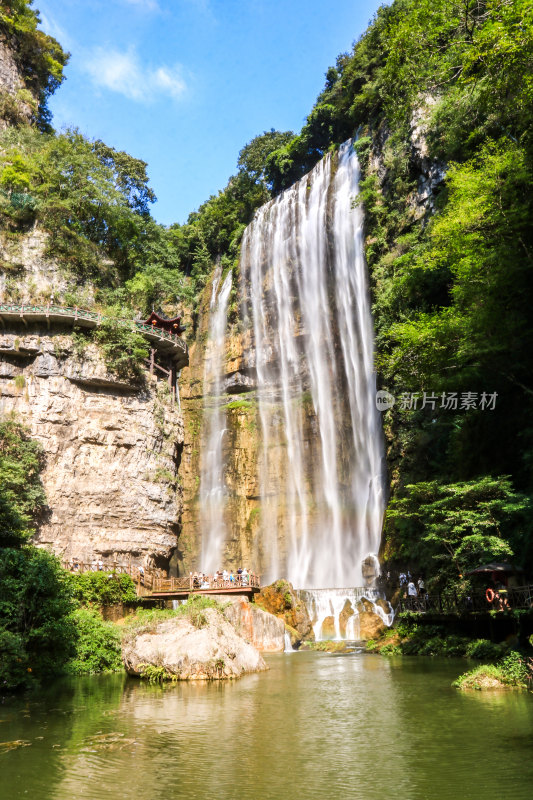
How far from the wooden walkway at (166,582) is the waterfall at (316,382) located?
27.6ft

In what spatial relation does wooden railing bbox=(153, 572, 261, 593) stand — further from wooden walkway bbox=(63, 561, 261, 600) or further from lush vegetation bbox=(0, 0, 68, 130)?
lush vegetation bbox=(0, 0, 68, 130)

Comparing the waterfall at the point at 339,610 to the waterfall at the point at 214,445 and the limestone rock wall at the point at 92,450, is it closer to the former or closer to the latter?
the limestone rock wall at the point at 92,450

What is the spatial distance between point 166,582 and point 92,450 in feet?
25.4

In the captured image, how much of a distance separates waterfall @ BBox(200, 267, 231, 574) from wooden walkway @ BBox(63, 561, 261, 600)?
25.7 feet

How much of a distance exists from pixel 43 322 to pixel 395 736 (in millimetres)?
26218

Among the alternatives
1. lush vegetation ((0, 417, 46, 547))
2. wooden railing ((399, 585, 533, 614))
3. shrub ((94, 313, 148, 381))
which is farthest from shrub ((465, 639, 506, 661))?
shrub ((94, 313, 148, 381))

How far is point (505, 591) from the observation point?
42.9 ft

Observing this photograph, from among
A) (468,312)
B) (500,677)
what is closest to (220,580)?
(468,312)

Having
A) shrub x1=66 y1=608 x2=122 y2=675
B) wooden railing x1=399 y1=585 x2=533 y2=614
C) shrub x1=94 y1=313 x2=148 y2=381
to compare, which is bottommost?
shrub x1=66 y1=608 x2=122 y2=675

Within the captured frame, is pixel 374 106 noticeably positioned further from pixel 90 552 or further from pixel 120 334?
pixel 90 552

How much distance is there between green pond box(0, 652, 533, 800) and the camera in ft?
17.4

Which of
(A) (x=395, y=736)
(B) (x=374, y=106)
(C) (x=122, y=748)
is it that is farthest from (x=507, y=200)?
(B) (x=374, y=106)

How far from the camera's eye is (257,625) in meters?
19.1

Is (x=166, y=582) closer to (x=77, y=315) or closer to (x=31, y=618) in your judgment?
(x=31, y=618)
